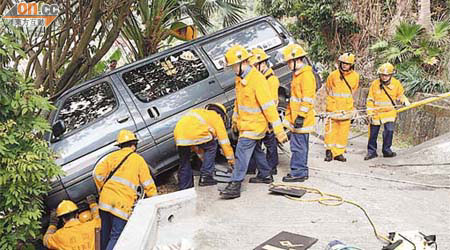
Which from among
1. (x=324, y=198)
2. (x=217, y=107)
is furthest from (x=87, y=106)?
(x=324, y=198)

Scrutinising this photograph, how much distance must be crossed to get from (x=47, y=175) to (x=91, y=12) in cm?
368

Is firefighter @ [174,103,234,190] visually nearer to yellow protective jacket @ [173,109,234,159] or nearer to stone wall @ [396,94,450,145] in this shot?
yellow protective jacket @ [173,109,234,159]

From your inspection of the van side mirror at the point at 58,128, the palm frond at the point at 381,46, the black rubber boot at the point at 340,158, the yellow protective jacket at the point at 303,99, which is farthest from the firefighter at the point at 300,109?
the palm frond at the point at 381,46

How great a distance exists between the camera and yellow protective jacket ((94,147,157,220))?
5098mm

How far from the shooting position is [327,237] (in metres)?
4.27

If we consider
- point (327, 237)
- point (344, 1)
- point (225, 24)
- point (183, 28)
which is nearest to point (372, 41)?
point (344, 1)

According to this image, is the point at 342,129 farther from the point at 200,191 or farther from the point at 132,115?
the point at 132,115

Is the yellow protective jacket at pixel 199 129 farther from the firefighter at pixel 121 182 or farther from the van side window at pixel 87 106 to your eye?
the van side window at pixel 87 106

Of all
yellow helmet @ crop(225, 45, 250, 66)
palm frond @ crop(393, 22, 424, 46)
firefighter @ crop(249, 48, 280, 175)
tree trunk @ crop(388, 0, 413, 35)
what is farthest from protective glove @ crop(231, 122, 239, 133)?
tree trunk @ crop(388, 0, 413, 35)

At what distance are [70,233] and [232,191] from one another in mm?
1968

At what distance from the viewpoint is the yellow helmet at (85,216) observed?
5.76 meters

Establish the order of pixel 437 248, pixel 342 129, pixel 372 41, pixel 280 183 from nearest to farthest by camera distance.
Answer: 1. pixel 437 248
2. pixel 280 183
3. pixel 342 129
4. pixel 372 41

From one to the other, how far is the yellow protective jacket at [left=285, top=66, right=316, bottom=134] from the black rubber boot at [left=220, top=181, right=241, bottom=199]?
1.16m

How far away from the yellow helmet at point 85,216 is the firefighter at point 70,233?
10 cm
